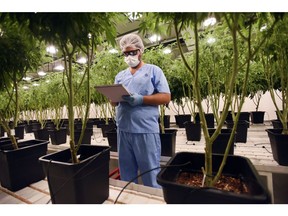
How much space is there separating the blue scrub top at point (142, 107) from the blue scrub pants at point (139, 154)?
0.20 ft

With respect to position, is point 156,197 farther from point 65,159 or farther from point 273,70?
point 273,70

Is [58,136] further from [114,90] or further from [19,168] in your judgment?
[114,90]

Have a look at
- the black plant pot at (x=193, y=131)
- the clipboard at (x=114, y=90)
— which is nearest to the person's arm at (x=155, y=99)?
the clipboard at (x=114, y=90)

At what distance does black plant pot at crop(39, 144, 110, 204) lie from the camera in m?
0.87

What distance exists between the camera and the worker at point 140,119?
1.51m

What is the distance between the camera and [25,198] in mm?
1130

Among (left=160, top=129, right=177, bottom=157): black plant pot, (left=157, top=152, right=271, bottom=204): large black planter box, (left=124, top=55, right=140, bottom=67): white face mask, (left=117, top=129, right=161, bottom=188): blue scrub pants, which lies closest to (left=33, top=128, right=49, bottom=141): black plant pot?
(left=160, top=129, right=177, bottom=157): black plant pot

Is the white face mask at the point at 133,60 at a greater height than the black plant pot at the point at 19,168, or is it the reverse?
the white face mask at the point at 133,60

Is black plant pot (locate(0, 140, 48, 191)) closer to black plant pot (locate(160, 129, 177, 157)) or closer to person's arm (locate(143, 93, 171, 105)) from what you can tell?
person's arm (locate(143, 93, 171, 105))

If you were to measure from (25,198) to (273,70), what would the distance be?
2.44 meters

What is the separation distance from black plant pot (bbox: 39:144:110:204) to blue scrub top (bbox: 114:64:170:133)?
20.6 inches

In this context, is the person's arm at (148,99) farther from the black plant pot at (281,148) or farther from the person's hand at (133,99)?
the black plant pot at (281,148)
